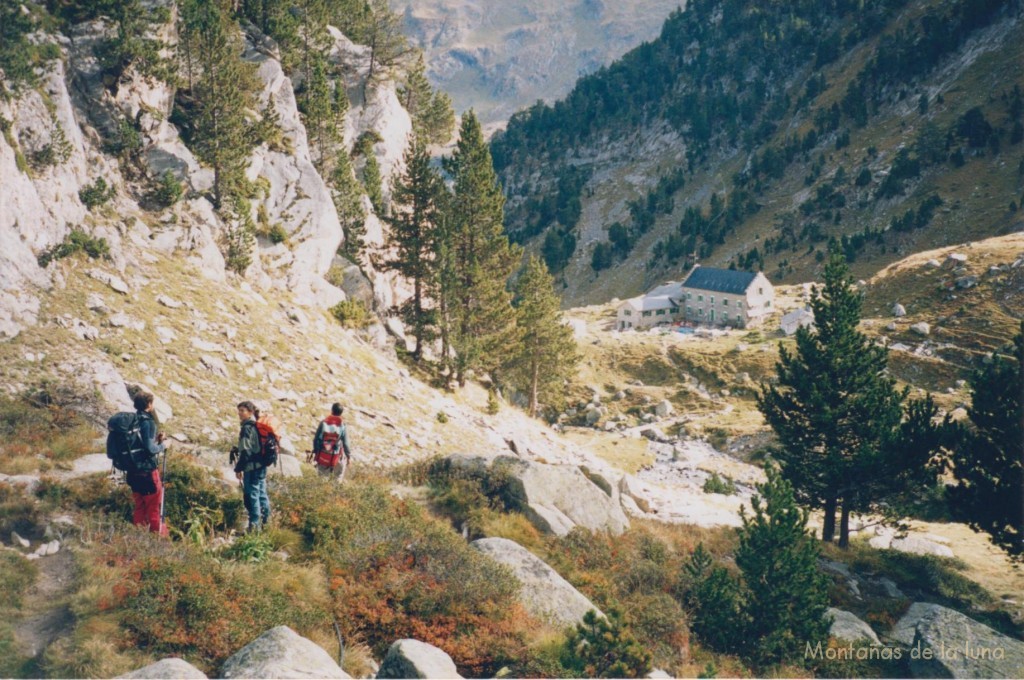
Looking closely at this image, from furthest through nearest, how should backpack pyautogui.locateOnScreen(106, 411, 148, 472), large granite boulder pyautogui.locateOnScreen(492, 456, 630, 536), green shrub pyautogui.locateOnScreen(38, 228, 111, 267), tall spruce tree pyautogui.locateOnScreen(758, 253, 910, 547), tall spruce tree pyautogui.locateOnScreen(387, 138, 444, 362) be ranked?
tall spruce tree pyautogui.locateOnScreen(387, 138, 444, 362)
tall spruce tree pyautogui.locateOnScreen(758, 253, 910, 547)
green shrub pyautogui.locateOnScreen(38, 228, 111, 267)
large granite boulder pyautogui.locateOnScreen(492, 456, 630, 536)
backpack pyautogui.locateOnScreen(106, 411, 148, 472)

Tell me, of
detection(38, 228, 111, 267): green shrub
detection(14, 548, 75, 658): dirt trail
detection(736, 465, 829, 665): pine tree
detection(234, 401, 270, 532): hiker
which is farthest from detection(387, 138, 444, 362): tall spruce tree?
detection(14, 548, 75, 658): dirt trail

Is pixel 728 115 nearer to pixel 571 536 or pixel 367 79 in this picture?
pixel 367 79

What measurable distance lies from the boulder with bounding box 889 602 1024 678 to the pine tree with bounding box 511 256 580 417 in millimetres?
35083

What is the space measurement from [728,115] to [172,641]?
609ft

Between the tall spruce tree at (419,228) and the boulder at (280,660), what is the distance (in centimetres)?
3187

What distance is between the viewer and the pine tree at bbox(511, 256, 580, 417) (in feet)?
170

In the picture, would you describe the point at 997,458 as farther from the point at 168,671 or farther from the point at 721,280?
the point at 721,280

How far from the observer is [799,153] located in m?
138

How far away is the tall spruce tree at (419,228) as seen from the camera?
4162 centimetres

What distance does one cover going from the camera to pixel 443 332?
41.6 meters

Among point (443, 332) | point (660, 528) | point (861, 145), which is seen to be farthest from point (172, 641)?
point (861, 145)

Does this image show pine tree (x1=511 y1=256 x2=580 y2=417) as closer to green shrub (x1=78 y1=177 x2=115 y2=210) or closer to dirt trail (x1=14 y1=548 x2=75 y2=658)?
green shrub (x1=78 y1=177 x2=115 y2=210)

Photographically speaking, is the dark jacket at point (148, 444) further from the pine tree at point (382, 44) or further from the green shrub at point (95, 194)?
the pine tree at point (382, 44)

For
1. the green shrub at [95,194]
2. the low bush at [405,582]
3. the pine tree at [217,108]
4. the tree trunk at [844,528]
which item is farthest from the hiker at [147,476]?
the tree trunk at [844,528]
